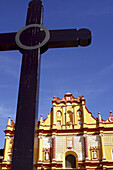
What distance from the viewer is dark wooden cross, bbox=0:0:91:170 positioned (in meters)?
3.50

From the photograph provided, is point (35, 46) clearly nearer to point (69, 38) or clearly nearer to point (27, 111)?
point (69, 38)

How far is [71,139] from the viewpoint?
24359mm

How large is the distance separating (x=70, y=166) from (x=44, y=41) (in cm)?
2085

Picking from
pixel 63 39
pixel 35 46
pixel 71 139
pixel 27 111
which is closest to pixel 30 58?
pixel 35 46

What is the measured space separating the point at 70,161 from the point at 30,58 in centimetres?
2101

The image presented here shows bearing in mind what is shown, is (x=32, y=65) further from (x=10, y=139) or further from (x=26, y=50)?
(x=10, y=139)

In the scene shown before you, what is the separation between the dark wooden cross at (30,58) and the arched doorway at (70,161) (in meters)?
20.5

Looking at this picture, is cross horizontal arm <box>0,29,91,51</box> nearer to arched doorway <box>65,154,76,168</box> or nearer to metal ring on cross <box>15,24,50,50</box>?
metal ring on cross <box>15,24,50,50</box>

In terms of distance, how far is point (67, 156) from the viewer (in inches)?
936

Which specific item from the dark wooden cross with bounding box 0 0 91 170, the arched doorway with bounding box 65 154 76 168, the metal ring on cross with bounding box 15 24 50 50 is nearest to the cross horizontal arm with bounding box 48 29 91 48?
the dark wooden cross with bounding box 0 0 91 170

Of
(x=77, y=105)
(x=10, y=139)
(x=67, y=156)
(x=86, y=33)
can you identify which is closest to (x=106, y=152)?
(x=67, y=156)

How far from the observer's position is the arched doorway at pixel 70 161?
75.6 ft

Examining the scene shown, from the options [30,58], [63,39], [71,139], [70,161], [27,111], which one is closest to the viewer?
[27,111]

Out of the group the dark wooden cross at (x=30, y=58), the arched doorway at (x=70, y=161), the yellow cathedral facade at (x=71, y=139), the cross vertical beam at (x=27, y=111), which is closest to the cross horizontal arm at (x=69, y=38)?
the dark wooden cross at (x=30, y=58)
